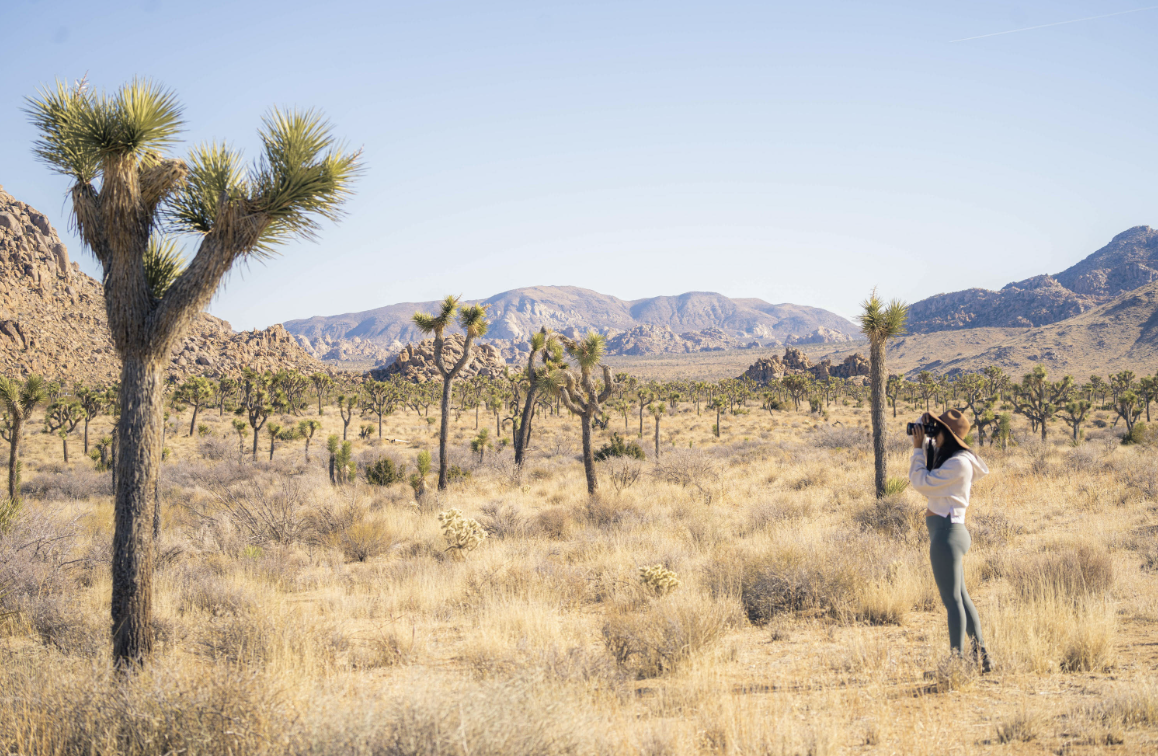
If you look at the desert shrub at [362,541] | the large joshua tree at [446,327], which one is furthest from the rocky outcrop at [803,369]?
the desert shrub at [362,541]

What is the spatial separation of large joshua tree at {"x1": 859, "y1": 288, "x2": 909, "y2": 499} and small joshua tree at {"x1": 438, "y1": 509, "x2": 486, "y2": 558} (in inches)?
363

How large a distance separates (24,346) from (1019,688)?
8979 centimetres

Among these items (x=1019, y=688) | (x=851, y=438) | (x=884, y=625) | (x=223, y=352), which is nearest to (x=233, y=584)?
(x=884, y=625)

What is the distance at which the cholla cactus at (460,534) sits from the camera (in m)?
10.4

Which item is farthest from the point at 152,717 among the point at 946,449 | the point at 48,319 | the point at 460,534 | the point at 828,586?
the point at 48,319

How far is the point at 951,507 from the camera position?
4.66 metres

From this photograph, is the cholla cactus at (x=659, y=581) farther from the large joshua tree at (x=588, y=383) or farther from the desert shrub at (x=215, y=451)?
the desert shrub at (x=215, y=451)

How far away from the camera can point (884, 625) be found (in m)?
6.58

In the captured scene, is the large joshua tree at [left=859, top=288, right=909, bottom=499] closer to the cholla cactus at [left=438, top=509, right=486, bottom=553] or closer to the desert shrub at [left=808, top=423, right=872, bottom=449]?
the cholla cactus at [left=438, top=509, right=486, bottom=553]

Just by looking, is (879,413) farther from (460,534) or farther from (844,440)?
(844,440)

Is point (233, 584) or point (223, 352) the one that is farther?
point (223, 352)

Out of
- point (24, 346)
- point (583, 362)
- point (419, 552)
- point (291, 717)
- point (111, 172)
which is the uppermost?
point (24, 346)

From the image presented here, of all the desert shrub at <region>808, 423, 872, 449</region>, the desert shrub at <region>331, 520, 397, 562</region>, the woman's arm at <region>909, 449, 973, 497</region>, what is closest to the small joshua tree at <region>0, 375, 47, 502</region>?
the desert shrub at <region>331, 520, 397, 562</region>

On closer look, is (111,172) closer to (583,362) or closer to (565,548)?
(565,548)
